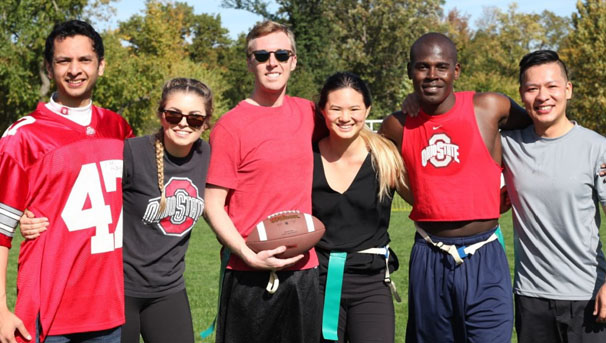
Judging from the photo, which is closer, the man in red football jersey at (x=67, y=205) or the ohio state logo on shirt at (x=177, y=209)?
the man in red football jersey at (x=67, y=205)

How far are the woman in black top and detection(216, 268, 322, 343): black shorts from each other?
0.98 ft

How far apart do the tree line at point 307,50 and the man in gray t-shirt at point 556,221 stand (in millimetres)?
27859

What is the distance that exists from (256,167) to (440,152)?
1233 millimetres

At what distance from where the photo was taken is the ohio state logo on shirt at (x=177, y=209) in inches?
143

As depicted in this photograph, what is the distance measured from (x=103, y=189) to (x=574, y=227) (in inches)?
109

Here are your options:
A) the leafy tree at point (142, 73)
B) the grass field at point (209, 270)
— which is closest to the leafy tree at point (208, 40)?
the leafy tree at point (142, 73)

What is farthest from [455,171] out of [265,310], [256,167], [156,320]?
[156,320]

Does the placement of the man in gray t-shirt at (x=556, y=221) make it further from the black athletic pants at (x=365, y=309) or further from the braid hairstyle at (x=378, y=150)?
the black athletic pants at (x=365, y=309)

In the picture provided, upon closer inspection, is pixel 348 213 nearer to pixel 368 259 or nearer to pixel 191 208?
pixel 368 259

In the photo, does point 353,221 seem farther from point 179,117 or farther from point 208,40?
point 208,40

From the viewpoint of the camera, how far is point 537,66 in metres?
4.14

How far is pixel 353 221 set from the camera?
4102mm

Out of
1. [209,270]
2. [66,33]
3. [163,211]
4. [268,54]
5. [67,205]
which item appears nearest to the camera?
[67,205]

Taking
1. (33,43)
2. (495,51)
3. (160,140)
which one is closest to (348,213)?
(160,140)
